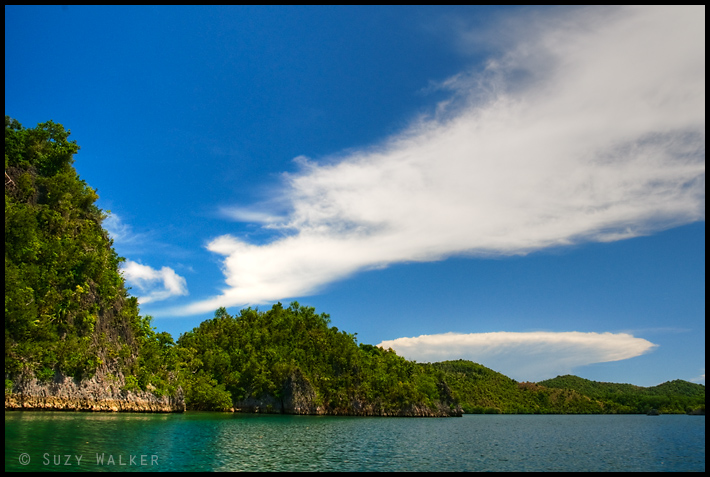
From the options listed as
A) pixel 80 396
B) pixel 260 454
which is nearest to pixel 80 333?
pixel 80 396

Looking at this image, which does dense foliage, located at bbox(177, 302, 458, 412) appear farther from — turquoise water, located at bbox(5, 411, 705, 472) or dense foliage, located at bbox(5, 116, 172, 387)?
turquoise water, located at bbox(5, 411, 705, 472)

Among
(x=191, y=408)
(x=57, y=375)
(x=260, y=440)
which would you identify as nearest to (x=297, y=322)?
(x=191, y=408)

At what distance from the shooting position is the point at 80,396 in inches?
2047

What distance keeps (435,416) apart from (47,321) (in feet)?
387

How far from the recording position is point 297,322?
128m

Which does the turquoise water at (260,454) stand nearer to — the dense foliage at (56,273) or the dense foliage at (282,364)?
the dense foliage at (56,273)

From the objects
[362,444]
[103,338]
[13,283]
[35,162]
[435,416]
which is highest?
[35,162]

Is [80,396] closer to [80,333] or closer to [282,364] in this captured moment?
[80,333]

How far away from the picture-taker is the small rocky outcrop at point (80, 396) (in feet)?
147

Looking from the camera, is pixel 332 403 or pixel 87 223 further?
pixel 332 403

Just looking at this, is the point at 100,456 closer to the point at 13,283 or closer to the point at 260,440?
the point at 260,440

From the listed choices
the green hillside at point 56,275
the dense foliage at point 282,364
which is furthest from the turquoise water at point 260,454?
the dense foliage at point 282,364

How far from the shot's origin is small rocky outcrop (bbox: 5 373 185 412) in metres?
44.7

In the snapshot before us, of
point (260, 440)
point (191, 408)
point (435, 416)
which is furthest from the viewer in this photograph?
point (435, 416)
